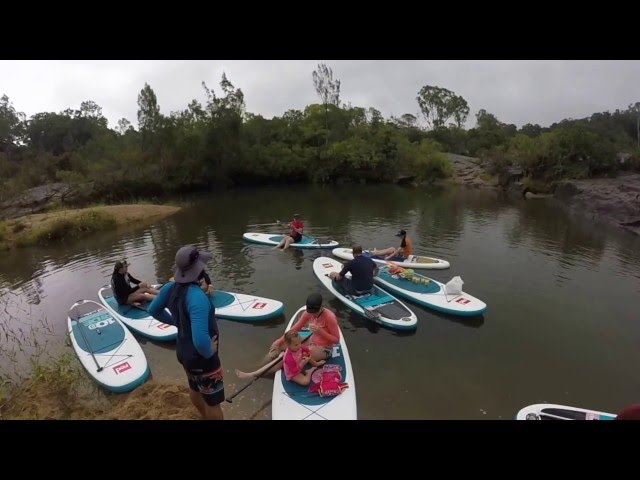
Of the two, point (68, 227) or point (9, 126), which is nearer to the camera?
point (68, 227)

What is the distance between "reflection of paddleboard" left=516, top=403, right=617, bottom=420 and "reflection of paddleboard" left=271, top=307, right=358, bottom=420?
2699 mm

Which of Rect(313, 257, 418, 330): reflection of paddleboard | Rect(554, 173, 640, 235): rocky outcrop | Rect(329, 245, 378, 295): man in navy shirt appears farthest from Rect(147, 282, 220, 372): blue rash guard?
Rect(554, 173, 640, 235): rocky outcrop

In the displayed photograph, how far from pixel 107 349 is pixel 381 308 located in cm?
656

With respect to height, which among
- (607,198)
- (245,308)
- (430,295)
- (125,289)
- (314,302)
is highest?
(607,198)

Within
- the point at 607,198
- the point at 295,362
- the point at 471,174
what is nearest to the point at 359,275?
the point at 295,362

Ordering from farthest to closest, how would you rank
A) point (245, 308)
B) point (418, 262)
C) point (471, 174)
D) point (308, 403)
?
point (471, 174) → point (418, 262) → point (245, 308) → point (308, 403)

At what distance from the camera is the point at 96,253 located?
1717 cm

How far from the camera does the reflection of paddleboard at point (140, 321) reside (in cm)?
878

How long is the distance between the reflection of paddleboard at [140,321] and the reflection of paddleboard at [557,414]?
282 inches

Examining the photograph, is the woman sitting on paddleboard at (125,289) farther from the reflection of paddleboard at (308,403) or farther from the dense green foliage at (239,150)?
the dense green foliage at (239,150)

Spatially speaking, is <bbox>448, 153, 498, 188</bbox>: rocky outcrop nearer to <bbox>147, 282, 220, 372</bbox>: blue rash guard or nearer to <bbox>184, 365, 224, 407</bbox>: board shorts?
<bbox>184, 365, 224, 407</bbox>: board shorts

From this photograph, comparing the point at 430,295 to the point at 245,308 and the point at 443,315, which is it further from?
the point at 245,308

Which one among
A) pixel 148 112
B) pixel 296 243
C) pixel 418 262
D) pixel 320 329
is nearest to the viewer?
pixel 320 329

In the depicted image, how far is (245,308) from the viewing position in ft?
32.8
